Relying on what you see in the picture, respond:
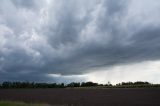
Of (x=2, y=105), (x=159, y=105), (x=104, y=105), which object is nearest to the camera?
(x=2, y=105)

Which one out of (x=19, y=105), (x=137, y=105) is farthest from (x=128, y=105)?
(x=19, y=105)

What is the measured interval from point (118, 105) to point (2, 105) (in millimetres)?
17149

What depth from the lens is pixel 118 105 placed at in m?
44.1

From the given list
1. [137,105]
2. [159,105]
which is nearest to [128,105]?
[137,105]

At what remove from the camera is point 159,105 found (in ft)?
137

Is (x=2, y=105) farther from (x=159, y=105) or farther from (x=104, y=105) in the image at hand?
(x=159, y=105)

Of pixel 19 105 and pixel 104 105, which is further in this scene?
pixel 104 105

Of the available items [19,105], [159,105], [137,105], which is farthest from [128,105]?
[19,105]

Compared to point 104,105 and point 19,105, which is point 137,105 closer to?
point 104,105

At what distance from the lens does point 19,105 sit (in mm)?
39281

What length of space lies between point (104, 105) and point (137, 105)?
5.03 m

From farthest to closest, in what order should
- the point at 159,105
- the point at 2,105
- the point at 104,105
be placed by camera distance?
the point at 104,105 < the point at 159,105 < the point at 2,105

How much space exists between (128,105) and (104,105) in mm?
3753

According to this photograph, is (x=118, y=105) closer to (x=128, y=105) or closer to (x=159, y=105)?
(x=128, y=105)
